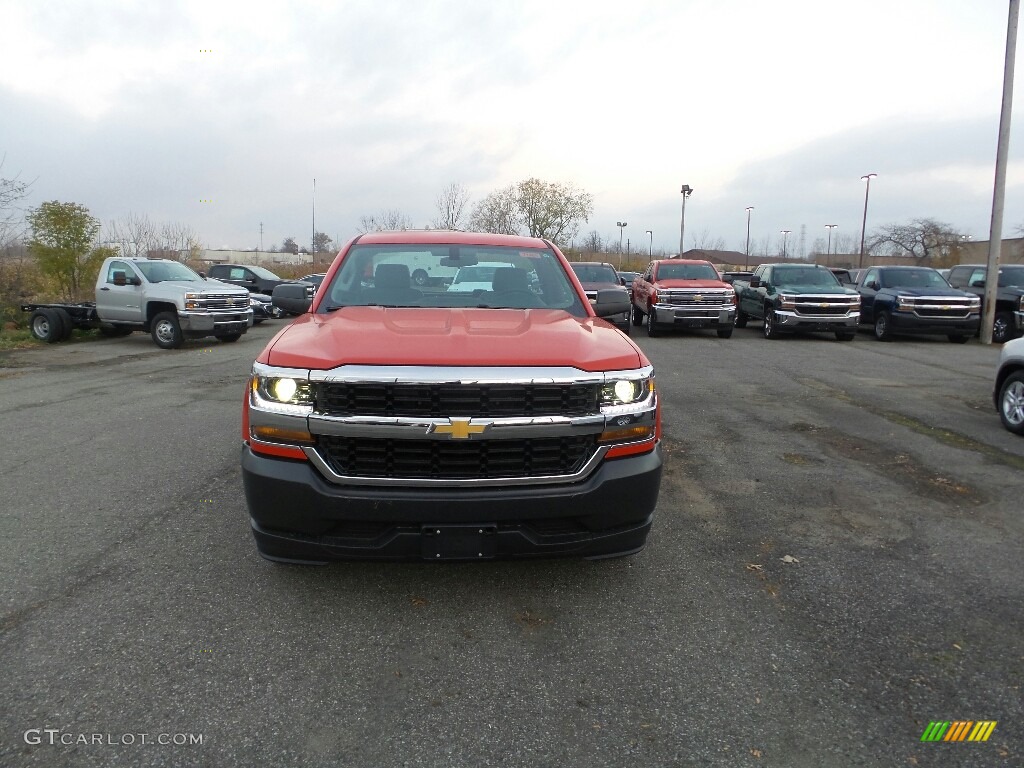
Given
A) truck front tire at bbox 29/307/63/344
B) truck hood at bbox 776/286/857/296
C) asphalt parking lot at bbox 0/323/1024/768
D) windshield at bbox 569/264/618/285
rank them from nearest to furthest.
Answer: asphalt parking lot at bbox 0/323/1024/768 < truck front tire at bbox 29/307/63/344 < truck hood at bbox 776/286/857/296 < windshield at bbox 569/264/618/285

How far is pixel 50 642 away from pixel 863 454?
20.2 ft

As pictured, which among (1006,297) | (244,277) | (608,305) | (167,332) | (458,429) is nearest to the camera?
(458,429)

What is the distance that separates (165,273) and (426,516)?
48.7 feet

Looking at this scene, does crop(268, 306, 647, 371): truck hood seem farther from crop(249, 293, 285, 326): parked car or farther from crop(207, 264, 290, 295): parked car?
crop(207, 264, 290, 295): parked car

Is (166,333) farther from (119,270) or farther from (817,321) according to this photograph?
(817,321)

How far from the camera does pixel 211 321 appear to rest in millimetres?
14867

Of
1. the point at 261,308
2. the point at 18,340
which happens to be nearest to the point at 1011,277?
the point at 261,308

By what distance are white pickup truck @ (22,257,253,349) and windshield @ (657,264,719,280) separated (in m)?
10.6

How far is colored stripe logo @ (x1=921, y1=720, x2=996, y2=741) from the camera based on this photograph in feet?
7.93

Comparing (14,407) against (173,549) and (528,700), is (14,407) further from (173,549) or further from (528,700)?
(528,700)

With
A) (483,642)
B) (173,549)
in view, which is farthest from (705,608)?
(173,549)

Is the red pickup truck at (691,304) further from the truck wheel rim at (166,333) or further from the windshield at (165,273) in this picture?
the truck wheel rim at (166,333)

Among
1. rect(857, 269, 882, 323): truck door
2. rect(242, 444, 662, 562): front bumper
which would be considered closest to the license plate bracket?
rect(242, 444, 662, 562): front bumper

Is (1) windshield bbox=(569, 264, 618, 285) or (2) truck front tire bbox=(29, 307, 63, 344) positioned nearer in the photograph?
(2) truck front tire bbox=(29, 307, 63, 344)
